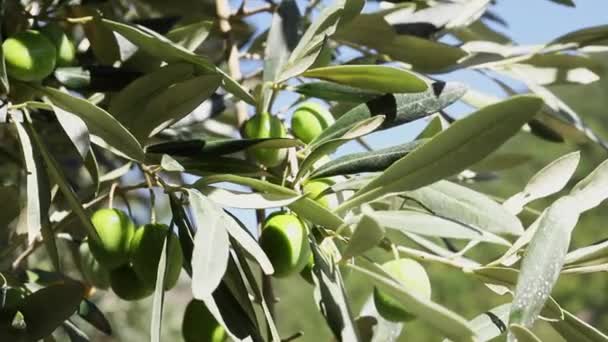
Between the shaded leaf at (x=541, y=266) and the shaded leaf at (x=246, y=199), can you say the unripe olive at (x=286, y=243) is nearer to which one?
the shaded leaf at (x=246, y=199)

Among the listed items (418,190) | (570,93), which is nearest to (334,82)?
(418,190)

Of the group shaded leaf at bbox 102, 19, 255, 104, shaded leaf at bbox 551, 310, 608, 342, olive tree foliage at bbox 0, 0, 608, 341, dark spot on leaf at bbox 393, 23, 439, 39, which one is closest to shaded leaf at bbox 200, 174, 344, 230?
olive tree foliage at bbox 0, 0, 608, 341

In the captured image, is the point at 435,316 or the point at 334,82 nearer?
the point at 435,316

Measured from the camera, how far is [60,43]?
85 cm

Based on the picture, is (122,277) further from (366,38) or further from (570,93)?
(570,93)

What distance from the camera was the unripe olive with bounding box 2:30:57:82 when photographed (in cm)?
74

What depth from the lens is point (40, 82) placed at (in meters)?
0.78

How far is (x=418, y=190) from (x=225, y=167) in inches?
6.5

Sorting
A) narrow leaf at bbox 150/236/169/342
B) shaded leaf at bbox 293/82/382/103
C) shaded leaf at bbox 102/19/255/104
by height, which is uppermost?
shaded leaf at bbox 102/19/255/104

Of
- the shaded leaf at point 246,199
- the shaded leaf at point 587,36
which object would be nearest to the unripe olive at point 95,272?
the shaded leaf at point 246,199

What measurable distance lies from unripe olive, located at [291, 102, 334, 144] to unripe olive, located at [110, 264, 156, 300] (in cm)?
20

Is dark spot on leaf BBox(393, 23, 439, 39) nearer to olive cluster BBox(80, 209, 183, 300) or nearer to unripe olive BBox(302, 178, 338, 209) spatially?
unripe olive BBox(302, 178, 338, 209)

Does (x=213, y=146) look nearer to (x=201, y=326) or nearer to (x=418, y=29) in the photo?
(x=201, y=326)

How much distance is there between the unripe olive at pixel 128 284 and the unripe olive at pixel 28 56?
182 mm
